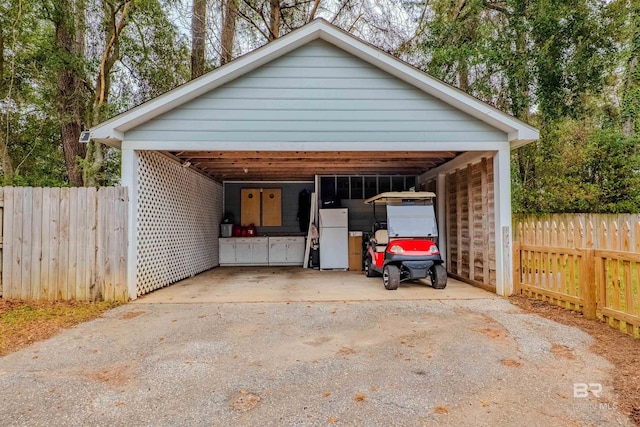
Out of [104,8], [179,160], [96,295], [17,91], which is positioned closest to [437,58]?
[179,160]

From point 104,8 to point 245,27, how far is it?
4431mm

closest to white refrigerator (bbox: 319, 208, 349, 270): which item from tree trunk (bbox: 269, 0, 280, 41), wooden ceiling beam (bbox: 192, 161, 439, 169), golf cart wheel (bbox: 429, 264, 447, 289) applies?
wooden ceiling beam (bbox: 192, 161, 439, 169)

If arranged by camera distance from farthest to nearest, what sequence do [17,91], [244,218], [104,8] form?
1. [244,218]
2. [17,91]
3. [104,8]

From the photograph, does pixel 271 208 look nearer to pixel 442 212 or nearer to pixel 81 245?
pixel 442 212

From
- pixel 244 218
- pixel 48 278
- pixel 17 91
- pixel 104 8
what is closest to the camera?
pixel 48 278

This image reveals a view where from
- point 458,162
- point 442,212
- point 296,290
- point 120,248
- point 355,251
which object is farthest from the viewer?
point 355,251

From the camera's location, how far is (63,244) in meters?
5.42

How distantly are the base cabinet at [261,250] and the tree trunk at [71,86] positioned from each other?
166 inches

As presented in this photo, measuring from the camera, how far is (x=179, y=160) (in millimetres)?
7961

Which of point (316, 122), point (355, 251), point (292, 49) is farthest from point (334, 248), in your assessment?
point (292, 49)

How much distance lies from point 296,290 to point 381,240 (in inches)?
74.4

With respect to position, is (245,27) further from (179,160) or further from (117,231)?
(117,231)

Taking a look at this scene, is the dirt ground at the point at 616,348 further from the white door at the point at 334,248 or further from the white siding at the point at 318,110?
the white door at the point at 334,248

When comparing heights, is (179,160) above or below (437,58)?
below
